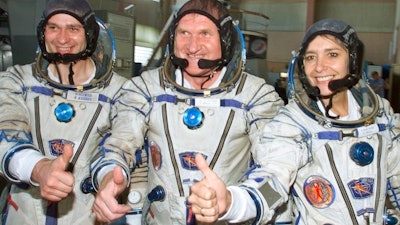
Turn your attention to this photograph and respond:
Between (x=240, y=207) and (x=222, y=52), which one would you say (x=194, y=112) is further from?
(x=240, y=207)

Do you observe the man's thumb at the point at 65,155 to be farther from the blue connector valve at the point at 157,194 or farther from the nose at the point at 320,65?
the nose at the point at 320,65

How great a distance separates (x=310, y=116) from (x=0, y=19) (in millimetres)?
4572

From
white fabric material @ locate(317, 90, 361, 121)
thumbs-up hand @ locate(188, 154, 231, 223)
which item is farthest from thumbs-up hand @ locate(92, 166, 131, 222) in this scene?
white fabric material @ locate(317, 90, 361, 121)

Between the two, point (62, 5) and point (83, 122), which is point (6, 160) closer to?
point (83, 122)

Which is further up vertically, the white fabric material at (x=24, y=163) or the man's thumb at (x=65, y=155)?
the man's thumb at (x=65, y=155)

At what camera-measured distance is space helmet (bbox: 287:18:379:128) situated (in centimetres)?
182

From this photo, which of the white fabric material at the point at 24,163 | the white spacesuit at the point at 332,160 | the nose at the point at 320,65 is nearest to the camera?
the white fabric material at the point at 24,163

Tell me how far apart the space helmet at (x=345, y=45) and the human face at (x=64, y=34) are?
1.05 meters

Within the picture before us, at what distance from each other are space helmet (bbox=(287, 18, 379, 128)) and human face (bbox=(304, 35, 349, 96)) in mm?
19

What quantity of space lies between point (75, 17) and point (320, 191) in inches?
53.0

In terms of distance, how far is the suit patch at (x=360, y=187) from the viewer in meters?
1.76

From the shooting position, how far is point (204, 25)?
2.02 metres

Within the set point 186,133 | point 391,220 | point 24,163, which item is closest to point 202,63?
point 186,133

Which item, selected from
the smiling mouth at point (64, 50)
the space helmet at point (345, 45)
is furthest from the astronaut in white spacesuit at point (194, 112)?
the smiling mouth at point (64, 50)
